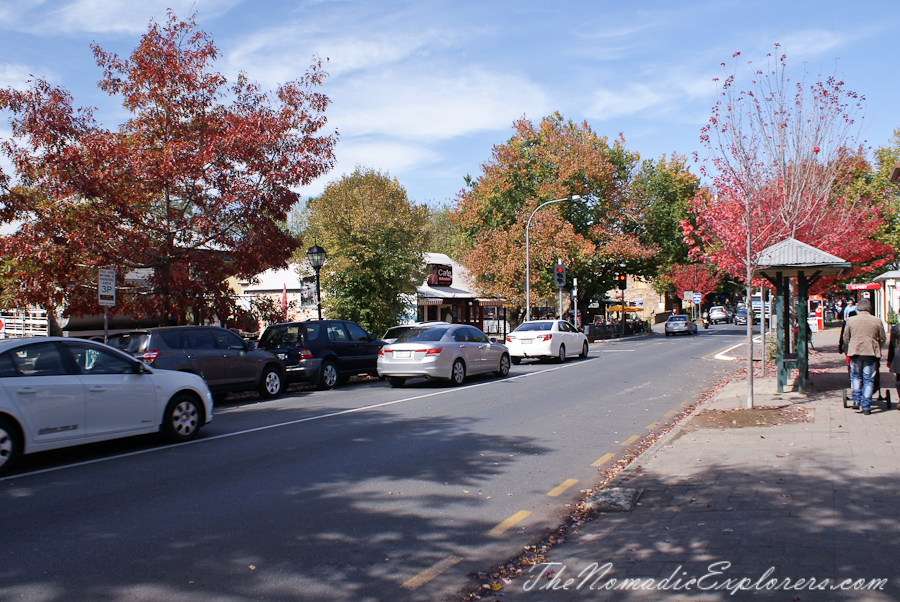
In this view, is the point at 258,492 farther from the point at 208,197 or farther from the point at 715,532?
the point at 208,197

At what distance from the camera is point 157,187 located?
14.2m

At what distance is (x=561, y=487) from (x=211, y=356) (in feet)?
28.2

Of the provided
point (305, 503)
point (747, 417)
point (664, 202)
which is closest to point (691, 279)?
point (664, 202)

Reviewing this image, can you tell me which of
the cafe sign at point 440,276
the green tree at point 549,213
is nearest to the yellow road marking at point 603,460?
the cafe sign at point 440,276

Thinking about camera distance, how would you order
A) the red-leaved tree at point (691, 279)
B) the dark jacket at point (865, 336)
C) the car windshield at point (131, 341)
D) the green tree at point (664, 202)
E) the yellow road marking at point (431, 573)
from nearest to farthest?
the yellow road marking at point (431, 573), the dark jacket at point (865, 336), the car windshield at point (131, 341), the green tree at point (664, 202), the red-leaved tree at point (691, 279)

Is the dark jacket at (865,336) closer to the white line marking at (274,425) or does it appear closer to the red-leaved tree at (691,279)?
the white line marking at (274,425)

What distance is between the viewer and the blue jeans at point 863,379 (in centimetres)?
1003

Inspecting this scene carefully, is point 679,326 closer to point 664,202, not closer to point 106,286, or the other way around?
point 664,202

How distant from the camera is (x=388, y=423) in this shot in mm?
10586

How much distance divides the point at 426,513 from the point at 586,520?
1.38 metres

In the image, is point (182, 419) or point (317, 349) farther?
point (317, 349)

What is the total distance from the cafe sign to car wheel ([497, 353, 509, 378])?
17.0 meters

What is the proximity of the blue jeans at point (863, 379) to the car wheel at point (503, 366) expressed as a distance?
9.21 m

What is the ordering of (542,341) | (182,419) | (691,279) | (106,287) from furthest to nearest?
(691,279)
(542,341)
(106,287)
(182,419)
